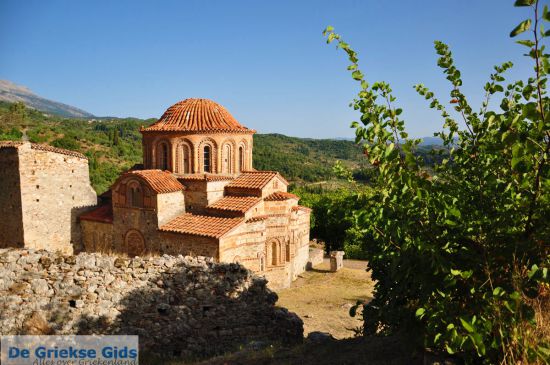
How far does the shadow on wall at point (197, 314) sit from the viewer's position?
22.6 ft

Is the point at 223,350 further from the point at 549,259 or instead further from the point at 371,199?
the point at 549,259

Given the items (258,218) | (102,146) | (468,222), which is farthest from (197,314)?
(102,146)

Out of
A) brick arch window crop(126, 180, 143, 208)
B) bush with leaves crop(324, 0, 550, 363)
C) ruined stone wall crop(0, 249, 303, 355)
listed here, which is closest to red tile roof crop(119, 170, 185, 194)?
brick arch window crop(126, 180, 143, 208)

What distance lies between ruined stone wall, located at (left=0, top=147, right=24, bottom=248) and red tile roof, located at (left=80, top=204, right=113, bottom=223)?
235 cm

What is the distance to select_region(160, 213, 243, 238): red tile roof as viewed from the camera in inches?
496

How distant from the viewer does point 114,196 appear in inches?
578

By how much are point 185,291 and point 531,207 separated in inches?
249

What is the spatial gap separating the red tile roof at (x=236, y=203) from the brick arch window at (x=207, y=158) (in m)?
1.85

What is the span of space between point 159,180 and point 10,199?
5257 mm

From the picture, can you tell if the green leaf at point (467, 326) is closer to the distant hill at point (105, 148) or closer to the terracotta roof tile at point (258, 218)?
the terracotta roof tile at point (258, 218)

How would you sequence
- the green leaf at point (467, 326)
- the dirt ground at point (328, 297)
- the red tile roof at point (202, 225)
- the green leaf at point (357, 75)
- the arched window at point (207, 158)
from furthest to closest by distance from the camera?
the arched window at point (207, 158) < the red tile roof at point (202, 225) < the dirt ground at point (328, 297) < the green leaf at point (357, 75) < the green leaf at point (467, 326)

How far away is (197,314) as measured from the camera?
7.61 m

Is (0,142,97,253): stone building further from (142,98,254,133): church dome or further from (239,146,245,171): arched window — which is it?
(239,146,245,171): arched window

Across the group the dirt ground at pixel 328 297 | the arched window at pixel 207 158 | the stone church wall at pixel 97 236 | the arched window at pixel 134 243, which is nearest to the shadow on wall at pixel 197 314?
the dirt ground at pixel 328 297
